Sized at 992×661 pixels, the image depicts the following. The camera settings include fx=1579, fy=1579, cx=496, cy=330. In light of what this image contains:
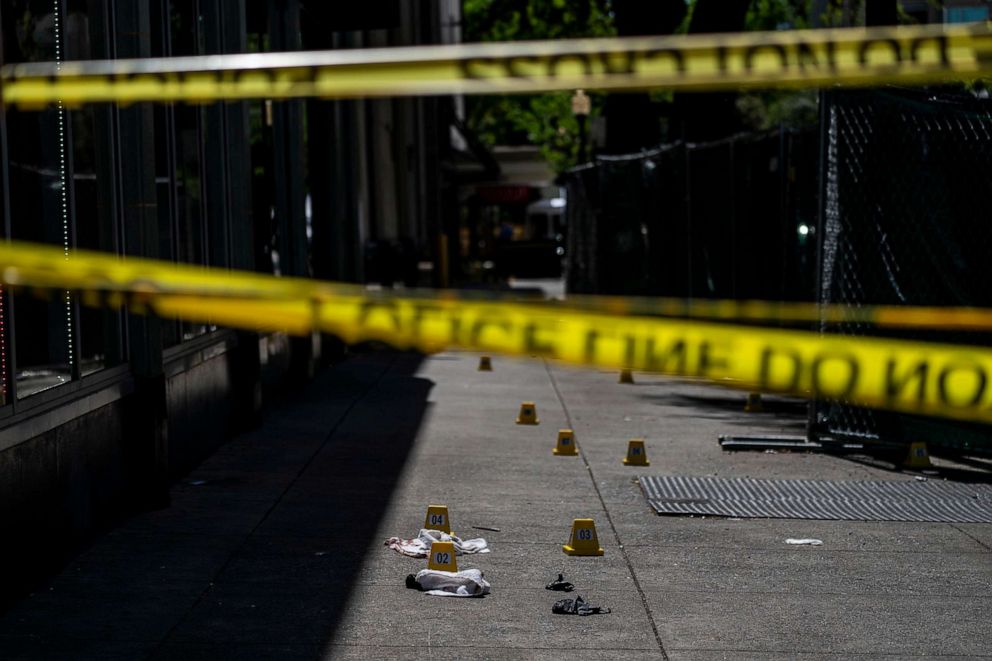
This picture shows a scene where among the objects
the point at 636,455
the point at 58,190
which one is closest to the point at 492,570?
the point at 58,190

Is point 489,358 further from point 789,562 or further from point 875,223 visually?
point 789,562

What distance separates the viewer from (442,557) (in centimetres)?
679

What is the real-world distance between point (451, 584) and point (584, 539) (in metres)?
0.94

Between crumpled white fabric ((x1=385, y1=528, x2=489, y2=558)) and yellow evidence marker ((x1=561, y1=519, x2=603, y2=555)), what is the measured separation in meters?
0.42

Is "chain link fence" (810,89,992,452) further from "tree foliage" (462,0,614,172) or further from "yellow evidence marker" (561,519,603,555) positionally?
"tree foliage" (462,0,614,172)

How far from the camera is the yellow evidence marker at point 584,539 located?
7.31m

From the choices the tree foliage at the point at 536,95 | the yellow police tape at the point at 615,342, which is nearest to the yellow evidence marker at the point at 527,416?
the yellow police tape at the point at 615,342

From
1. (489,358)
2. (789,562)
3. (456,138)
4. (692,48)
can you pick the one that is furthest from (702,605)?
(456,138)

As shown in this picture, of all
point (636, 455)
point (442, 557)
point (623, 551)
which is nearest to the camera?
point (442, 557)

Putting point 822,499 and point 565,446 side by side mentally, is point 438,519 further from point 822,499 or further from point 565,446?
point 565,446

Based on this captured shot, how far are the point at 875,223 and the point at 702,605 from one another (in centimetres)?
507

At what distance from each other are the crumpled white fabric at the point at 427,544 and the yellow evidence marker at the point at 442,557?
1.31 feet

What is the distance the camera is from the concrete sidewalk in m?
5.86

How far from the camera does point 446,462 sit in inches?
401
